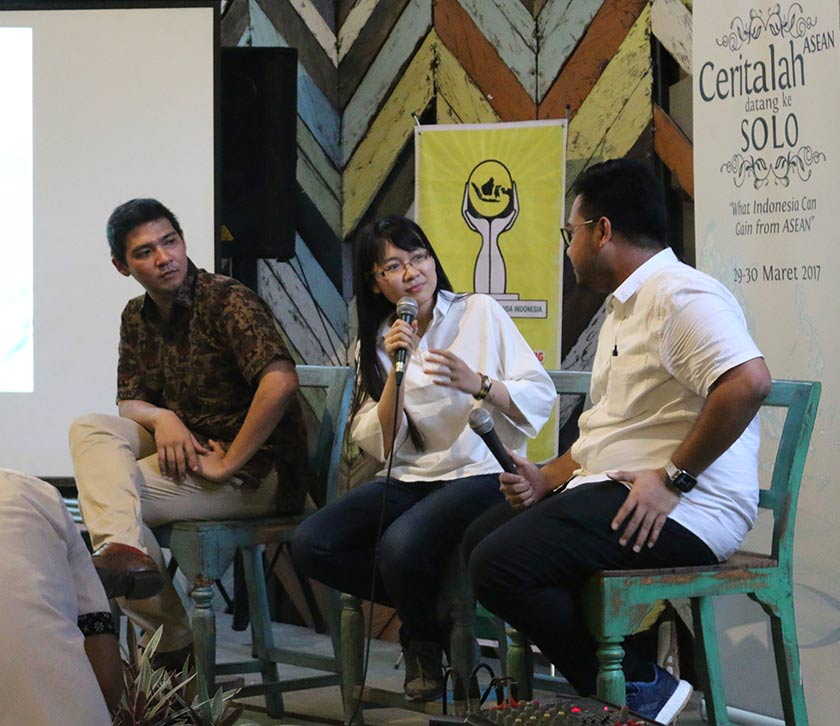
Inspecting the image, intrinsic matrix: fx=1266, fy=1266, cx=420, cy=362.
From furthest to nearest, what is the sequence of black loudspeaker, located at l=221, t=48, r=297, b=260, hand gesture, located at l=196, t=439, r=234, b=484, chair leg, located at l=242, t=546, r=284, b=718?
black loudspeaker, located at l=221, t=48, r=297, b=260
chair leg, located at l=242, t=546, r=284, b=718
hand gesture, located at l=196, t=439, r=234, b=484

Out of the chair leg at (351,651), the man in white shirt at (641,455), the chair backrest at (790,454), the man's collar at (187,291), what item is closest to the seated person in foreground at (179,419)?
the man's collar at (187,291)

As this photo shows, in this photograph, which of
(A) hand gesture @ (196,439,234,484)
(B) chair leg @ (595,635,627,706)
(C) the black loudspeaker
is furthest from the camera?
(C) the black loudspeaker

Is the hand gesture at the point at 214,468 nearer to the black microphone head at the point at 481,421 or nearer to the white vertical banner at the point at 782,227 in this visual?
the black microphone head at the point at 481,421

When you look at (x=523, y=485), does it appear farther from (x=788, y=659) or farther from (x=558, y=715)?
(x=558, y=715)

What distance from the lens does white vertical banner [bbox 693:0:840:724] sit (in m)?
2.75

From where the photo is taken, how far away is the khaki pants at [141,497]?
9.70 ft

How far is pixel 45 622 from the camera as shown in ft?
4.26

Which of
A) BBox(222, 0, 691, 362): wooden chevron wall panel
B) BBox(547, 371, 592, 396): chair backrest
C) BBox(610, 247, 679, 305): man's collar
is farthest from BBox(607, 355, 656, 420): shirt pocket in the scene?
BBox(222, 0, 691, 362): wooden chevron wall panel

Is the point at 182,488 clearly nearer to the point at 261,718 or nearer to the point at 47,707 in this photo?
Answer: the point at 261,718

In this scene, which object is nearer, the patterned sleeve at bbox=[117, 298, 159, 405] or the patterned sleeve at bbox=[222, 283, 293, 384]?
the patterned sleeve at bbox=[222, 283, 293, 384]

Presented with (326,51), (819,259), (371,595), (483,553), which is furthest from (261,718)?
(326,51)

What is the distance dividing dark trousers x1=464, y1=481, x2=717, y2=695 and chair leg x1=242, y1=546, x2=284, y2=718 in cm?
101

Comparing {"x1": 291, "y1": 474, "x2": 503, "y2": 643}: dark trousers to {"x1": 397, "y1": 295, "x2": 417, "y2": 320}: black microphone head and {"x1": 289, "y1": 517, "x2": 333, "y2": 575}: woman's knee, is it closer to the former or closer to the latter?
{"x1": 289, "y1": 517, "x2": 333, "y2": 575}: woman's knee

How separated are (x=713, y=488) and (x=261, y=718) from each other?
145 cm
